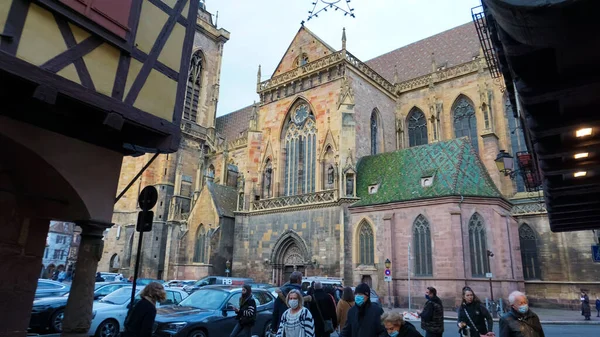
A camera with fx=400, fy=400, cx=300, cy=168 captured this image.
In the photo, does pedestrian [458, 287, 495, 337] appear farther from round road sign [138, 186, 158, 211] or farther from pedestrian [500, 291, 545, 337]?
round road sign [138, 186, 158, 211]

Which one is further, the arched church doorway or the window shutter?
the arched church doorway

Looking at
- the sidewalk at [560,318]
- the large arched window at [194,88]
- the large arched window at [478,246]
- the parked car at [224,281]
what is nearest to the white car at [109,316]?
the sidewalk at [560,318]

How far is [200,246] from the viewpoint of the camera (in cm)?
2961

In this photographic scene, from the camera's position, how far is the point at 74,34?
5.16 metres

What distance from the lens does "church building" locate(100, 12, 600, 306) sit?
19812mm

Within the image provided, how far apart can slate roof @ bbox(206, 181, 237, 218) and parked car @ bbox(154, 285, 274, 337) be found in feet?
60.9

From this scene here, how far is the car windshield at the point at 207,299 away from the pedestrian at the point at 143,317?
4407mm

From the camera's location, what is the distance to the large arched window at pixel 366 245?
21.5 metres

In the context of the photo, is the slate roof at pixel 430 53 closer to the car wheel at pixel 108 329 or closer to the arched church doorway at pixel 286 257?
the arched church doorway at pixel 286 257

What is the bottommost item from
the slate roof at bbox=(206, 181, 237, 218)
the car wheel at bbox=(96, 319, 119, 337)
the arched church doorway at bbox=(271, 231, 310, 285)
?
the car wheel at bbox=(96, 319, 119, 337)

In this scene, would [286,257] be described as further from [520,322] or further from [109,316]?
[520,322]

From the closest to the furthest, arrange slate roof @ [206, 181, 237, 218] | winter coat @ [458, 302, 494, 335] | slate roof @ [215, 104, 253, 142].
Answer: winter coat @ [458, 302, 494, 335]
slate roof @ [206, 181, 237, 218]
slate roof @ [215, 104, 253, 142]

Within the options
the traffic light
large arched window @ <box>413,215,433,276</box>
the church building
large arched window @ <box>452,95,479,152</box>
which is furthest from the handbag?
large arched window @ <box>452,95,479,152</box>

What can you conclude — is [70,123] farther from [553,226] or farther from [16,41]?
[553,226]
